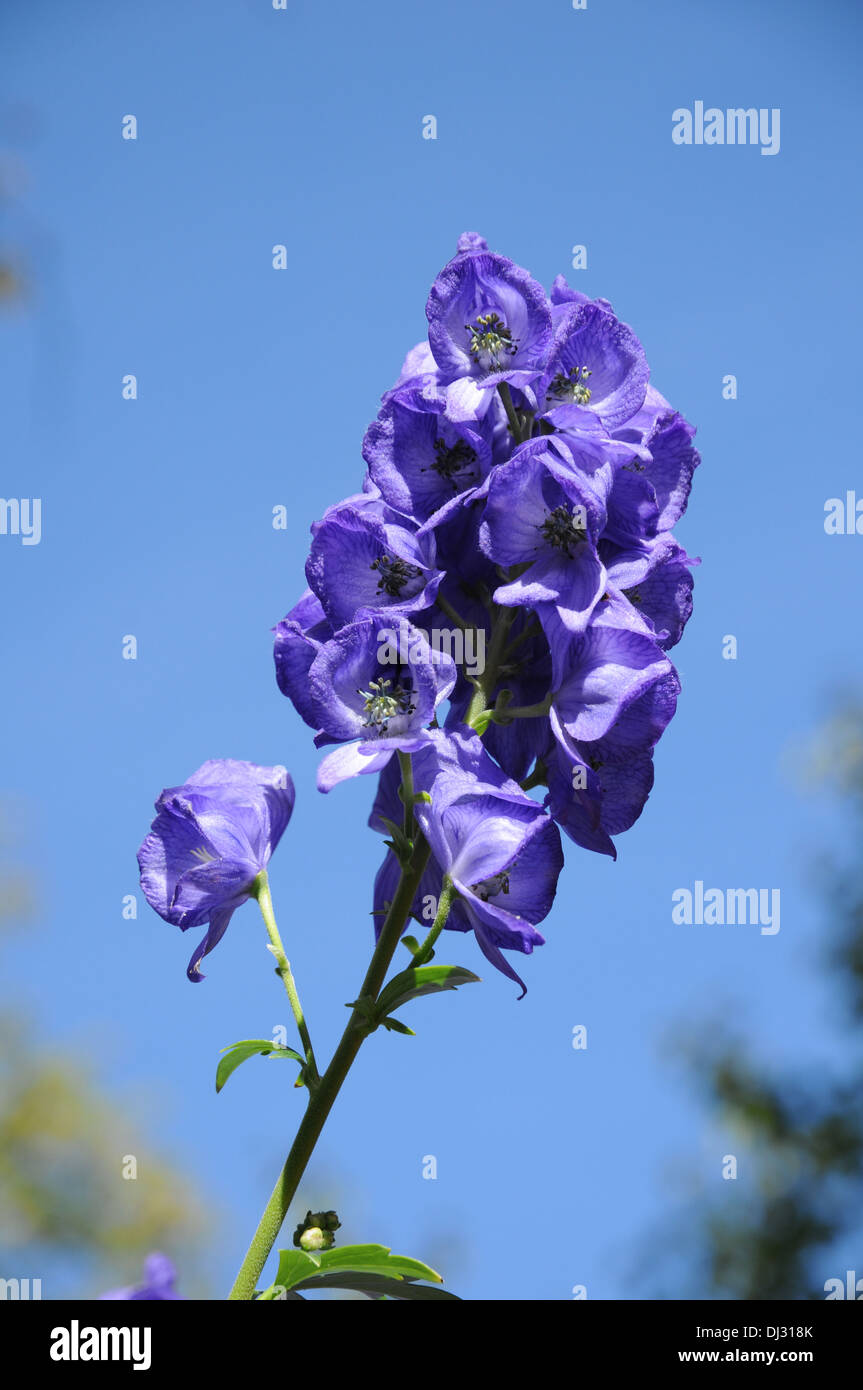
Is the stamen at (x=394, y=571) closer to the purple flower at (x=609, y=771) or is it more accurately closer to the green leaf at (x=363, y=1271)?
the purple flower at (x=609, y=771)

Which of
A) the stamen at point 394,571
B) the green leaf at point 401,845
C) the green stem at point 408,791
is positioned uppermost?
the stamen at point 394,571

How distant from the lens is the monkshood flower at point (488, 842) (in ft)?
6.40

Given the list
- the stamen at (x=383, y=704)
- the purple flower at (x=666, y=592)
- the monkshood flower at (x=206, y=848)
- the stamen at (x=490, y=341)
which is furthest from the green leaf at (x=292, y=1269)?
the stamen at (x=490, y=341)

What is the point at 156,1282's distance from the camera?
1102mm

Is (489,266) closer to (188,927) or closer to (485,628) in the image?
(485,628)

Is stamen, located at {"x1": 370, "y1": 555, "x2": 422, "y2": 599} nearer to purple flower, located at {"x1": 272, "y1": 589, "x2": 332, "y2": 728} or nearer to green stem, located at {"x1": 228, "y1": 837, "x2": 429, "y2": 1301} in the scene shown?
purple flower, located at {"x1": 272, "y1": 589, "x2": 332, "y2": 728}

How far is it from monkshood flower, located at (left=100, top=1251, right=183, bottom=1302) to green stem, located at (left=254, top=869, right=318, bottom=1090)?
2.42 feet

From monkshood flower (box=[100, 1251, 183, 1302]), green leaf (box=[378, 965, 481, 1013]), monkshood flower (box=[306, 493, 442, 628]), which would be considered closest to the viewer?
monkshood flower (box=[100, 1251, 183, 1302])

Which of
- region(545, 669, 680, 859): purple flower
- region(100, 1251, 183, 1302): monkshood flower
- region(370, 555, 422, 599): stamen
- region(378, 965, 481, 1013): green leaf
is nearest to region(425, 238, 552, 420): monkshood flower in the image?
region(370, 555, 422, 599): stamen

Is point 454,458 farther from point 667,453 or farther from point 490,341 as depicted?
point 667,453

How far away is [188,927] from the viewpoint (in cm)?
212

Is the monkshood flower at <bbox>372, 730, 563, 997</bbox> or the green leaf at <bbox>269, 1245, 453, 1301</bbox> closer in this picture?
the green leaf at <bbox>269, 1245, 453, 1301</bbox>

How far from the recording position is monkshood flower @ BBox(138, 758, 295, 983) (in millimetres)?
2070
